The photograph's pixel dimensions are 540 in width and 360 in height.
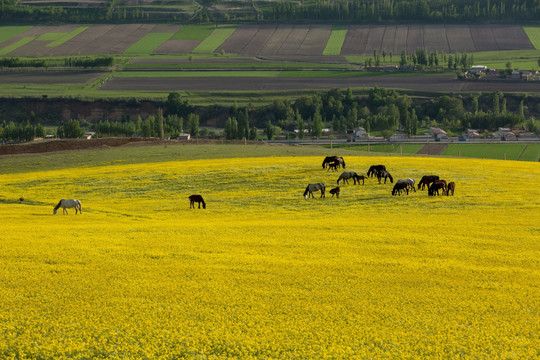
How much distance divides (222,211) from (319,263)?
19484 millimetres

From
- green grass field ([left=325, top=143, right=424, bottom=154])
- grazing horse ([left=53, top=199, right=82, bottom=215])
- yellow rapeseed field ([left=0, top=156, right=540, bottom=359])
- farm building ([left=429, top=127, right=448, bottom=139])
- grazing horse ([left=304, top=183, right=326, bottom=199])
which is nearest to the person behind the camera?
yellow rapeseed field ([left=0, top=156, right=540, bottom=359])

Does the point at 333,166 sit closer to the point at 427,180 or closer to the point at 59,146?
the point at 427,180

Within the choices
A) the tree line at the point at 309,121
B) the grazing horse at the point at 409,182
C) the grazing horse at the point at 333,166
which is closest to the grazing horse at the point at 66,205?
the grazing horse at the point at 409,182

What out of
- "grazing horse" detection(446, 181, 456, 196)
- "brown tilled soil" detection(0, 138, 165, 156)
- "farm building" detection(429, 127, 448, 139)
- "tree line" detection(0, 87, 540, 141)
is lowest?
"grazing horse" detection(446, 181, 456, 196)

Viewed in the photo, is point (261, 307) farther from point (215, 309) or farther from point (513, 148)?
point (513, 148)

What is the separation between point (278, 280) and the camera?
30.2 m

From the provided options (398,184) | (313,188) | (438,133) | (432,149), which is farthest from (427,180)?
(438,133)

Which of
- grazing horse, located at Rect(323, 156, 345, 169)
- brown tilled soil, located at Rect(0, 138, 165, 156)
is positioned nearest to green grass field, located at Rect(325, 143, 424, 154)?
brown tilled soil, located at Rect(0, 138, 165, 156)

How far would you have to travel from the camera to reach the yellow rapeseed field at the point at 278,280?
79.6 ft

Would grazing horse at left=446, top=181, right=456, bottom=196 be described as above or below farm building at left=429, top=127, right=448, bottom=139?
below

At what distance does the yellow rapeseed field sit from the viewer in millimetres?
24266

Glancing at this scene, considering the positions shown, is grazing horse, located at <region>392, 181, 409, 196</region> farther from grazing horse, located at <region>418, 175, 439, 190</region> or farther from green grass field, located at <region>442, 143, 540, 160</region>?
green grass field, located at <region>442, 143, 540, 160</region>

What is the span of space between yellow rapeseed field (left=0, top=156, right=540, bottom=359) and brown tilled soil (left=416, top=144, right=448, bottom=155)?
8601cm

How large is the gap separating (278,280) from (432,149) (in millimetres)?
117414
